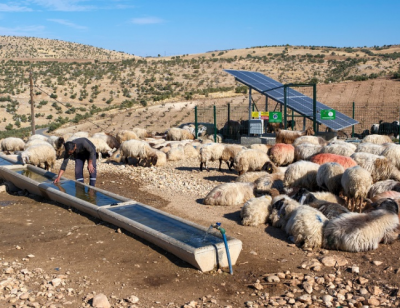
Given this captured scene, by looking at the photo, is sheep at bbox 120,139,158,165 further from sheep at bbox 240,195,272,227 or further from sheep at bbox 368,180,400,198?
sheep at bbox 368,180,400,198

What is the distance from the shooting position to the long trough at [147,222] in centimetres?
597

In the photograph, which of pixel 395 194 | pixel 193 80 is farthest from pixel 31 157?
pixel 193 80

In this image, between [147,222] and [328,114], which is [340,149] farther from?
[328,114]

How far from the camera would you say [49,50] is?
280ft

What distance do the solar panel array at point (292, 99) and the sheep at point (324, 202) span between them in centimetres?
1020

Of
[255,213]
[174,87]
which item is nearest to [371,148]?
[255,213]

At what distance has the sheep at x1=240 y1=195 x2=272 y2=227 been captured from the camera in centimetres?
790

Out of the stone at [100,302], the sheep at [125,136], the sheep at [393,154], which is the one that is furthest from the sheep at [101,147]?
the stone at [100,302]

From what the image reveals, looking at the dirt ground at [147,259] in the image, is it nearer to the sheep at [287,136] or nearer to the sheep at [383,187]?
the sheep at [383,187]

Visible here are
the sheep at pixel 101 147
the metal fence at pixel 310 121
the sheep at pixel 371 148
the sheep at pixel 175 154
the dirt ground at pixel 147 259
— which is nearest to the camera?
the dirt ground at pixel 147 259

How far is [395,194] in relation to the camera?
802 centimetres

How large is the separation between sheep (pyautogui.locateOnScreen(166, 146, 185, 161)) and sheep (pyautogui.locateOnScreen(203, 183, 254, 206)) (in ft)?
19.3

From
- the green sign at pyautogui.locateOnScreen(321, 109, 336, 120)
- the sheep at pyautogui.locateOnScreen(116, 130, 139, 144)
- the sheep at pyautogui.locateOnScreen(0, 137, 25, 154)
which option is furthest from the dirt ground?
the green sign at pyautogui.locateOnScreen(321, 109, 336, 120)

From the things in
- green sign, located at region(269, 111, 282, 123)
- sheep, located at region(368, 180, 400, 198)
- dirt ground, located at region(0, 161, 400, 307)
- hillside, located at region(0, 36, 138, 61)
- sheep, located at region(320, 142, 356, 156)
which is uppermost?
hillside, located at region(0, 36, 138, 61)
